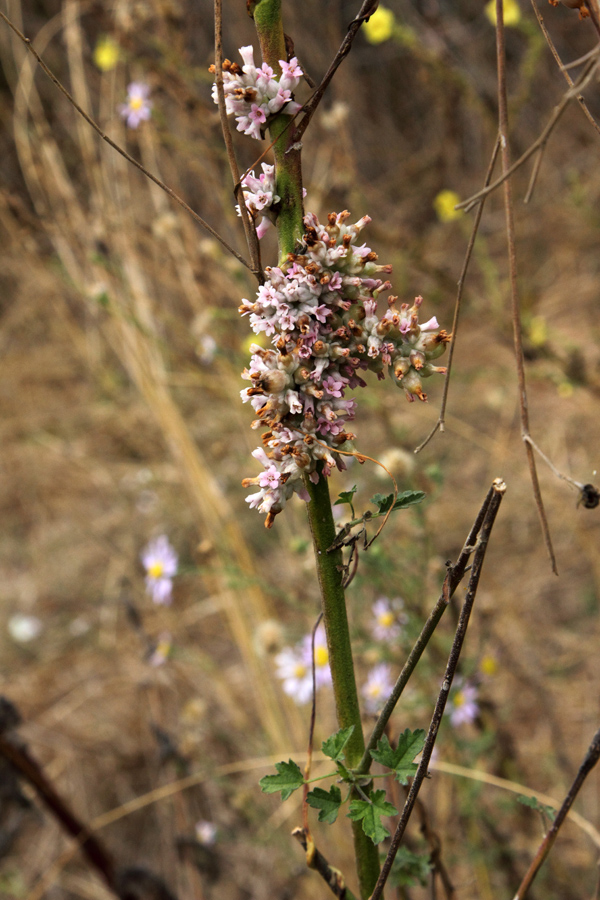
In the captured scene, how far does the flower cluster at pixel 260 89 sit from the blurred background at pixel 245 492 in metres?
0.59

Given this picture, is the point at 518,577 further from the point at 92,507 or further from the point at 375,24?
the point at 92,507

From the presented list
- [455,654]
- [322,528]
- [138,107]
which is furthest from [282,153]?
[138,107]

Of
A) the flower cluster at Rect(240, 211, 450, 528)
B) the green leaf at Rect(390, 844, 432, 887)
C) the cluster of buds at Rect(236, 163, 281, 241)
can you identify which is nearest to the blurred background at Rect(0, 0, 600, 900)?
the green leaf at Rect(390, 844, 432, 887)

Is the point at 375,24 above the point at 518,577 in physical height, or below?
above

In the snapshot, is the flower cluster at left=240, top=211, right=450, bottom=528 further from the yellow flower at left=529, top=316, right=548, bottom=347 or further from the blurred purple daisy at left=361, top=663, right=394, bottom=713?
the yellow flower at left=529, top=316, right=548, bottom=347

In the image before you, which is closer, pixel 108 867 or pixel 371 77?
pixel 108 867

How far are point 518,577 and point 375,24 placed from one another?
2175 millimetres

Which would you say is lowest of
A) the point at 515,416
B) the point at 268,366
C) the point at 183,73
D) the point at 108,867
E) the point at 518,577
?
the point at 108,867

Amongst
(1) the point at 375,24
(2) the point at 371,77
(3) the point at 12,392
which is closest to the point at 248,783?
(1) the point at 375,24

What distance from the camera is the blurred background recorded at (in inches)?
72.9

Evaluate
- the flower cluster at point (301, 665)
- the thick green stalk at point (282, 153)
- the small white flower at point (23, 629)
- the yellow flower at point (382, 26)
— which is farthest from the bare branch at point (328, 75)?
the small white flower at point (23, 629)

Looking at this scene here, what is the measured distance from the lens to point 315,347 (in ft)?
1.91

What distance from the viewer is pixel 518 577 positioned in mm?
2764

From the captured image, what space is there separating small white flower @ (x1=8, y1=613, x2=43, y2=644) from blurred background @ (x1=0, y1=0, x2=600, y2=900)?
20 millimetres
